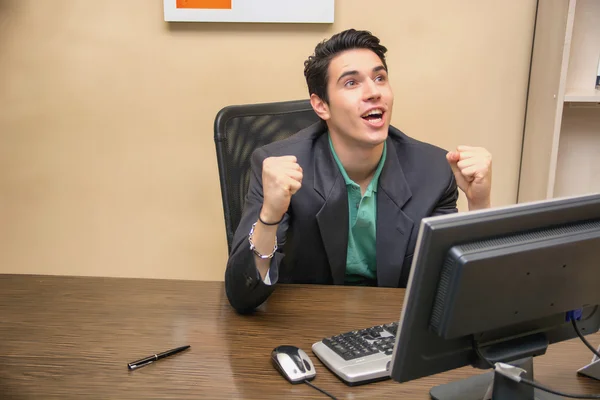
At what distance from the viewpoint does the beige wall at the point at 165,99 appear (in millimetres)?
2355

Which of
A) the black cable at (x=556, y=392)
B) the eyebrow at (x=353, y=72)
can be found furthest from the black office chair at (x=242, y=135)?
the black cable at (x=556, y=392)

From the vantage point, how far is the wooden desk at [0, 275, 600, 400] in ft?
3.23

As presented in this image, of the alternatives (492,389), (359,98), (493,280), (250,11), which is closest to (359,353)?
(492,389)

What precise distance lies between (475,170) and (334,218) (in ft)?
1.21

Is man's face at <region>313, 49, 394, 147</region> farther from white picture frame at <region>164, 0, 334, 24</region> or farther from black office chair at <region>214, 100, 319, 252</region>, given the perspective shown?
white picture frame at <region>164, 0, 334, 24</region>

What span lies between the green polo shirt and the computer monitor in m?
0.69

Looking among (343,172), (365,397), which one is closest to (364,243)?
(343,172)

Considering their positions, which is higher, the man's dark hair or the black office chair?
the man's dark hair

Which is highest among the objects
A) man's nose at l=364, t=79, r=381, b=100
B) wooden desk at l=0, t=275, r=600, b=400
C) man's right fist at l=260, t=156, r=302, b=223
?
man's nose at l=364, t=79, r=381, b=100

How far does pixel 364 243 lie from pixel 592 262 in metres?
0.77

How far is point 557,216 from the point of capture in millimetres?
835

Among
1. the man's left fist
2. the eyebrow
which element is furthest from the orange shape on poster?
the man's left fist

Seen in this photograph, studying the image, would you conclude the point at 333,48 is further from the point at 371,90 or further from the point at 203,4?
the point at 203,4

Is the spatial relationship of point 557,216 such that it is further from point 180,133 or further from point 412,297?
point 180,133
